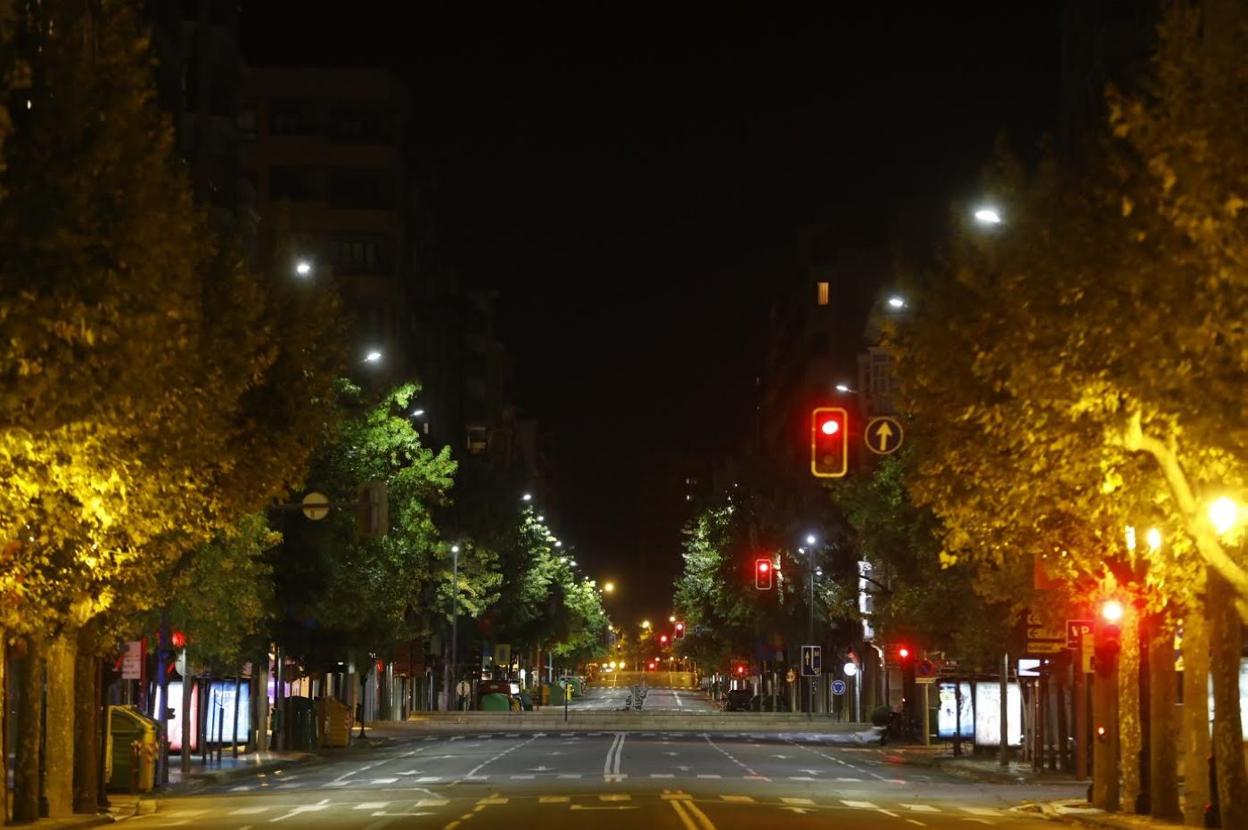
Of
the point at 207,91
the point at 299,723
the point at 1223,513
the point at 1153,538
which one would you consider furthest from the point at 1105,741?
the point at 207,91

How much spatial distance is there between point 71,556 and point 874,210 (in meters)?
121

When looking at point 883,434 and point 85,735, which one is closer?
point 883,434

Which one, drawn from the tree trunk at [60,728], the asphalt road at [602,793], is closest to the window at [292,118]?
the asphalt road at [602,793]

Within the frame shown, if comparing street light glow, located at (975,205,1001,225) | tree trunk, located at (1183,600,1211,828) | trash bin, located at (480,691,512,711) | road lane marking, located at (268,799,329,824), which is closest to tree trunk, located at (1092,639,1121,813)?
tree trunk, located at (1183,600,1211,828)

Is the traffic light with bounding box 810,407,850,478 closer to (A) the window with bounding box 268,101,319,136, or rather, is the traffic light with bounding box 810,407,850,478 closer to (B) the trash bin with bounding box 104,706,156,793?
(B) the trash bin with bounding box 104,706,156,793

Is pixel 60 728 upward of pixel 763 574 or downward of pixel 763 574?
downward

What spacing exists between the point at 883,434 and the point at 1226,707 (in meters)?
6.43

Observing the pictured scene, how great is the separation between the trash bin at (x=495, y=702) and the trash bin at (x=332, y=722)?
160ft

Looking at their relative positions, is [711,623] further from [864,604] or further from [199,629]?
[199,629]

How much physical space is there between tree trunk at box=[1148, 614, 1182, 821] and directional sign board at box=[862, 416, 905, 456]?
6812 millimetres

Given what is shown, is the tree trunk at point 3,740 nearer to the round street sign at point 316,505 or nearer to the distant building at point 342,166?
the round street sign at point 316,505

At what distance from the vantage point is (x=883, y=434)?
96.6 ft

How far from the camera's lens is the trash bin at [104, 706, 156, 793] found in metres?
43.2

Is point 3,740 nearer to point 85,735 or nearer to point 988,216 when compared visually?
point 85,735
